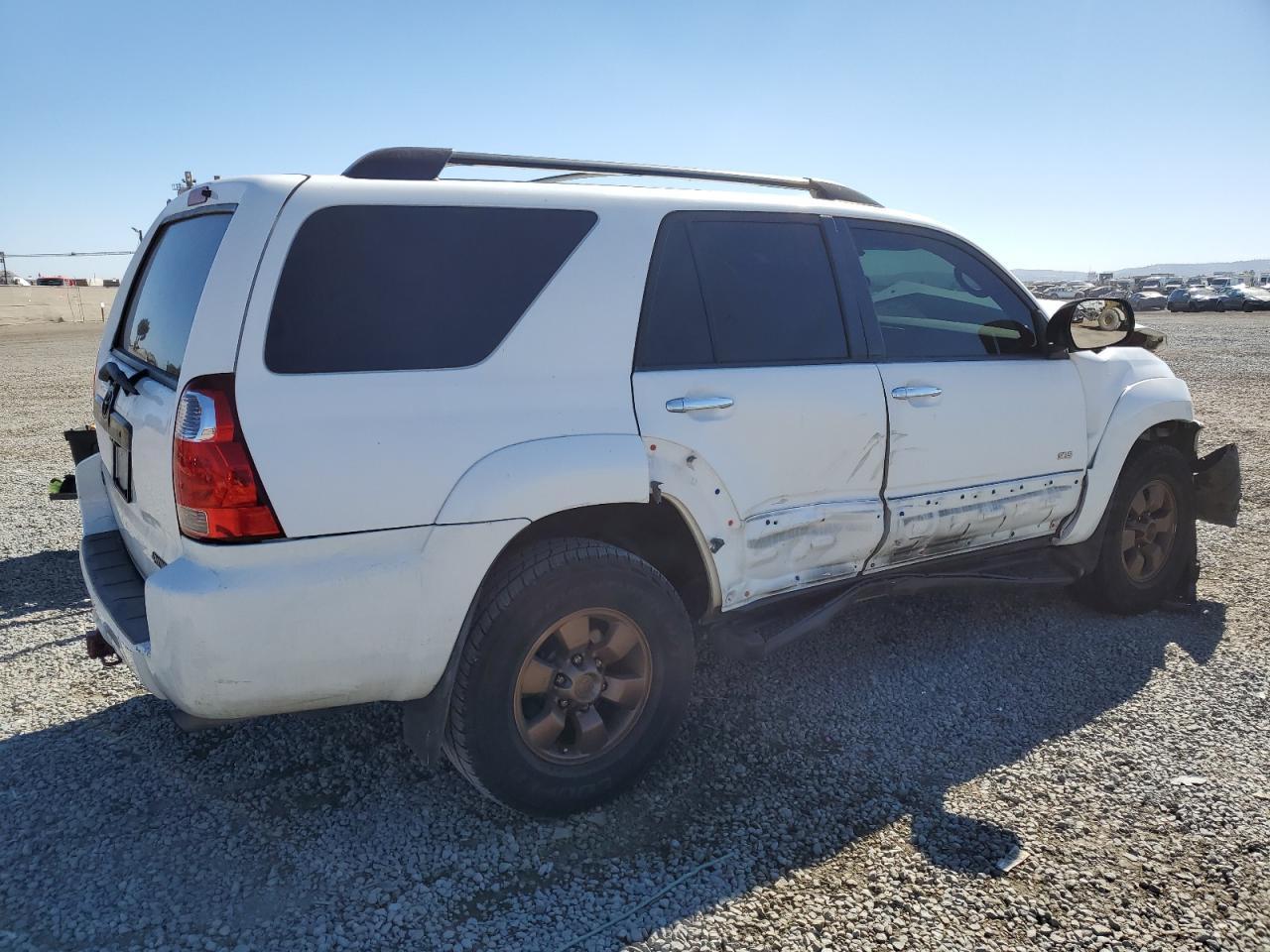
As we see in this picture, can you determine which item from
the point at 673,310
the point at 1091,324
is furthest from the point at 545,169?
the point at 1091,324

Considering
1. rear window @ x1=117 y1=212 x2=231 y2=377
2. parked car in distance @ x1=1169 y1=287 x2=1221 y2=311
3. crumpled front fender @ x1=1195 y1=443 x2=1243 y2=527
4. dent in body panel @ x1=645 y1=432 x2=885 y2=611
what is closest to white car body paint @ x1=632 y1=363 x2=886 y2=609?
dent in body panel @ x1=645 y1=432 x2=885 y2=611

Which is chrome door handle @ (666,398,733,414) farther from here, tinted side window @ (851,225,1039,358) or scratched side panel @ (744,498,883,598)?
tinted side window @ (851,225,1039,358)

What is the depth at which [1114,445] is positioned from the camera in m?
4.20

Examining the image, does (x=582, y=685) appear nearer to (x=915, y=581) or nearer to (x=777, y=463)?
(x=777, y=463)

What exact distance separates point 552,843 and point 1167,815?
6.40 ft

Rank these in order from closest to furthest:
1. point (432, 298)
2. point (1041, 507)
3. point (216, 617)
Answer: point (216, 617), point (432, 298), point (1041, 507)

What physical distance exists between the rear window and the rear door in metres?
1.31

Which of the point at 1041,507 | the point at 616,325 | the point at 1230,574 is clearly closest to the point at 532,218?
the point at 616,325

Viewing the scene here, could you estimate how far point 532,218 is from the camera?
279 cm

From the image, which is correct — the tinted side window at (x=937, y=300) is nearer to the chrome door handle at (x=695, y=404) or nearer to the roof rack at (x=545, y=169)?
the roof rack at (x=545, y=169)

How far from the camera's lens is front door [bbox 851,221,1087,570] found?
11.5 ft

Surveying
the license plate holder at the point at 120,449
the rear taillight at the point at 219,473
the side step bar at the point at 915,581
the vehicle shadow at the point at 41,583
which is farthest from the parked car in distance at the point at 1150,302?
the rear taillight at the point at 219,473

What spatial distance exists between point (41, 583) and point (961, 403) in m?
4.75

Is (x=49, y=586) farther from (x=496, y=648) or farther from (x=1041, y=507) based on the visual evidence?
(x=1041, y=507)
